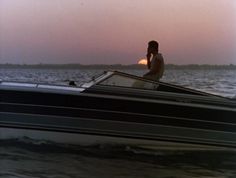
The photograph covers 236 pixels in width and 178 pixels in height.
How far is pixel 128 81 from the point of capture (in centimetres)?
386

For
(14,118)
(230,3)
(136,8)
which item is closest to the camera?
(230,3)

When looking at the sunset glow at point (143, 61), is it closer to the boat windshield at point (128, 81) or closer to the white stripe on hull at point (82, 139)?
the boat windshield at point (128, 81)

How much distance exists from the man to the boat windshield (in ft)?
0.36

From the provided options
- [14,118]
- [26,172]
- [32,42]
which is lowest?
[26,172]

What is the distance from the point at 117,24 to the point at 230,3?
1.08m

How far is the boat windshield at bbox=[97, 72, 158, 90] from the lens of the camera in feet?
12.5

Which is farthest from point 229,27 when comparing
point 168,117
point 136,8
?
point 168,117

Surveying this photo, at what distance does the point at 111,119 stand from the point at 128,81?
469 mm

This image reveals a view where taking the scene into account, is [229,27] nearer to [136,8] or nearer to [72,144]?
[136,8]

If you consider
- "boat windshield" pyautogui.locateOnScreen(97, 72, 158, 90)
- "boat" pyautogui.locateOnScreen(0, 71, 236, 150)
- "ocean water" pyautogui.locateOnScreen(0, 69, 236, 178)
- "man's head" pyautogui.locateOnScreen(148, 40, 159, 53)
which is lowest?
"ocean water" pyautogui.locateOnScreen(0, 69, 236, 178)

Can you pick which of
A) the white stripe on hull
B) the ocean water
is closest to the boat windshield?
the ocean water

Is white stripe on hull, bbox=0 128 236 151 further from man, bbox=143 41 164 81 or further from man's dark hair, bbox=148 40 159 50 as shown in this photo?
man's dark hair, bbox=148 40 159 50

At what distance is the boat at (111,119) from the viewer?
3557 millimetres

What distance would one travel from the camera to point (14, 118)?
3564 mm
